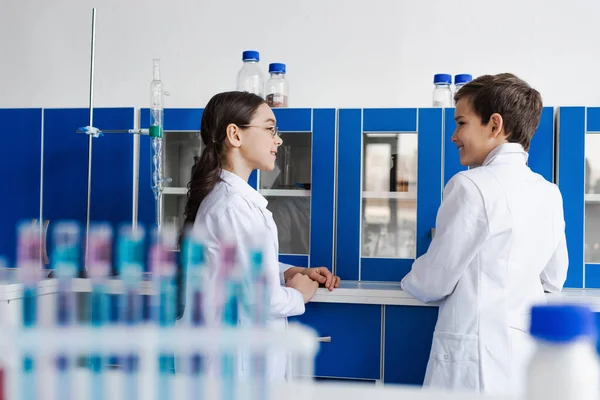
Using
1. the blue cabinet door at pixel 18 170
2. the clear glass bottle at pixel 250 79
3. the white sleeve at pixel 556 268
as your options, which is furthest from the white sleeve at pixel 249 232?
the blue cabinet door at pixel 18 170

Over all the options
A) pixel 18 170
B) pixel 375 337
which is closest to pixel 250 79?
pixel 18 170

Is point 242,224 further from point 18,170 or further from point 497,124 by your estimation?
point 18,170

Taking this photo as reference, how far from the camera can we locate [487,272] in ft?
5.04

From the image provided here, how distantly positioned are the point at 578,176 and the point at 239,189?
4.47 ft

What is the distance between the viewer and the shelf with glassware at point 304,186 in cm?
247

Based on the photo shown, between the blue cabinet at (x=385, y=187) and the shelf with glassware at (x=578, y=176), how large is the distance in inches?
17.5

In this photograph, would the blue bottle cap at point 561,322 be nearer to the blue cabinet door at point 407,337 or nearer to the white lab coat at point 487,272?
the white lab coat at point 487,272

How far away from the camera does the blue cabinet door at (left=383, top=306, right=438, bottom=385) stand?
2119 millimetres

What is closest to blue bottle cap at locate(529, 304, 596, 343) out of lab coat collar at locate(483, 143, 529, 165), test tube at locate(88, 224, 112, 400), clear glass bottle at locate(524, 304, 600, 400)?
clear glass bottle at locate(524, 304, 600, 400)

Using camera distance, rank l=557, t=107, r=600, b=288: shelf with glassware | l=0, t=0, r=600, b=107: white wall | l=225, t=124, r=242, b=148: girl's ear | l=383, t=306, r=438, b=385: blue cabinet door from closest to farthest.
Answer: l=225, t=124, r=242, b=148: girl's ear → l=383, t=306, r=438, b=385: blue cabinet door → l=557, t=107, r=600, b=288: shelf with glassware → l=0, t=0, r=600, b=107: white wall

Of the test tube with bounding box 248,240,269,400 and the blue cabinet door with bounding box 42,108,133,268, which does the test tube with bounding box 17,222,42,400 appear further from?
the blue cabinet door with bounding box 42,108,133,268

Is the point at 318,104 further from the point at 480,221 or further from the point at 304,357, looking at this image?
the point at 304,357

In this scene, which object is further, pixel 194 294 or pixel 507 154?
pixel 507 154

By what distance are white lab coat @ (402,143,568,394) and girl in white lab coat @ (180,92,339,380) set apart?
0.37 meters
